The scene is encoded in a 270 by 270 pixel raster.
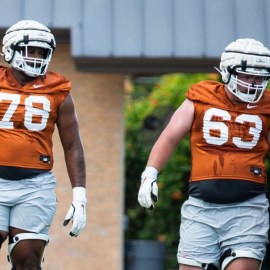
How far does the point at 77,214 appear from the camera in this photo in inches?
296

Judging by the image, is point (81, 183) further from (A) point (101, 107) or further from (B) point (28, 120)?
(A) point (101, 107)

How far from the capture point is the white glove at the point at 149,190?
290 inches

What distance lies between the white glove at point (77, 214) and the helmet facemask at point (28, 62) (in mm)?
826

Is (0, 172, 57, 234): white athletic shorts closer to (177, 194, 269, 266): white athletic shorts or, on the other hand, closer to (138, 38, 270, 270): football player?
(138, 38, 270, 270): football player

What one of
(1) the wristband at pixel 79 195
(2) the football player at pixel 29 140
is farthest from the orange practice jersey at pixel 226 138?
(2) the football player at pixel 29 140

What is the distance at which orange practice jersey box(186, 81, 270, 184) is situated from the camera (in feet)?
24.5

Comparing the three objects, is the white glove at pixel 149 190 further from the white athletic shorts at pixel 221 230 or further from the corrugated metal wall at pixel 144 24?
the corrugated metal wall at pixel 144 24

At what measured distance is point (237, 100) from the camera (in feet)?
24.8

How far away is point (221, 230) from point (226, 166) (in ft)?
1.34

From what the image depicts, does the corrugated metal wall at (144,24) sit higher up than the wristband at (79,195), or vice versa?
Result: the corrugated metal wall at (144,24)

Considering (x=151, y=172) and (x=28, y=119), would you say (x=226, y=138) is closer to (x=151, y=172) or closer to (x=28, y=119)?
(x=151, y=172)

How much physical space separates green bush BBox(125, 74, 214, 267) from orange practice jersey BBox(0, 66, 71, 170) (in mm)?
6765

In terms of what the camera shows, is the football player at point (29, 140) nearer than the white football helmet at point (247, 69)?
Yes

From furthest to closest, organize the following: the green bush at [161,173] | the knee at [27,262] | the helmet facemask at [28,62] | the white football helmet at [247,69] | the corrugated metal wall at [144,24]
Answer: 1. the green bush at [161,173]
2. the corrugated metal wall at [144,24]
3. the white football helmet at [247,69]
4. the helmet facemask at [28,62]
5. the knee at [27,262]
